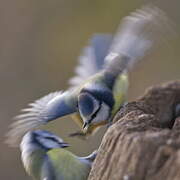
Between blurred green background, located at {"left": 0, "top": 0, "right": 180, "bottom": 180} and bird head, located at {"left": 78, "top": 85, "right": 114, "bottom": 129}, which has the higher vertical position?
bird head, located at {"left": 78, "top": 85, "right": 114, "bottom": 129}

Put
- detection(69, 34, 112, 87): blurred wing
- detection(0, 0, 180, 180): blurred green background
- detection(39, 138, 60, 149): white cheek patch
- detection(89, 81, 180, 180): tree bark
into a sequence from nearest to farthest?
detection(89, 81, 180, 180): tree bark → detection(39, 138, 60, 149): white cheek patch → detection(69, 34, 112, 87): blurred wing → detection(0, 0, 180, 180): blurred green background

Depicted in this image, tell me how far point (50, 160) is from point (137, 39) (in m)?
0.79

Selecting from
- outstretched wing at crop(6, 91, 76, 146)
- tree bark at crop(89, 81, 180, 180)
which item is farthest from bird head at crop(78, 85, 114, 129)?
tree bark at crop(89, 81, 180, 180)

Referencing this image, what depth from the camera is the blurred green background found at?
5.11 metres

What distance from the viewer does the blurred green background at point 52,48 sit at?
5.11 metres

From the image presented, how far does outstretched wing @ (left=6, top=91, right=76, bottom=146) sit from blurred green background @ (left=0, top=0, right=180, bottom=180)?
2.03 m

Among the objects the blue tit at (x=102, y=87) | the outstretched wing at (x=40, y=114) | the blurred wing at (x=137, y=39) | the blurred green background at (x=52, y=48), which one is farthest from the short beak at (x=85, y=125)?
the blurred green background at (x=52, y=48)

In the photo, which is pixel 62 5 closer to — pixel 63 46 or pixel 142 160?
pixel 63 46

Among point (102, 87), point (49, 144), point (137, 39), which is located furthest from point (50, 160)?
point (137, 39)

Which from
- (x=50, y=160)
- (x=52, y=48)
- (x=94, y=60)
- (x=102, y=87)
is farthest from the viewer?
(x=52, y=48)

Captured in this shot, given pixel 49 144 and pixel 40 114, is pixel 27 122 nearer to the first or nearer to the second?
pixel 40 114

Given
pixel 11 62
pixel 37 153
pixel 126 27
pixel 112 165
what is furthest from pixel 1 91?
pixel 112 165

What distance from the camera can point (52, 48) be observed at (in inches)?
219

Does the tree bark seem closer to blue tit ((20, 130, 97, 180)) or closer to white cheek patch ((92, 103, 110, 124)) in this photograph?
blue tit ((20, 130, 97, 180))
